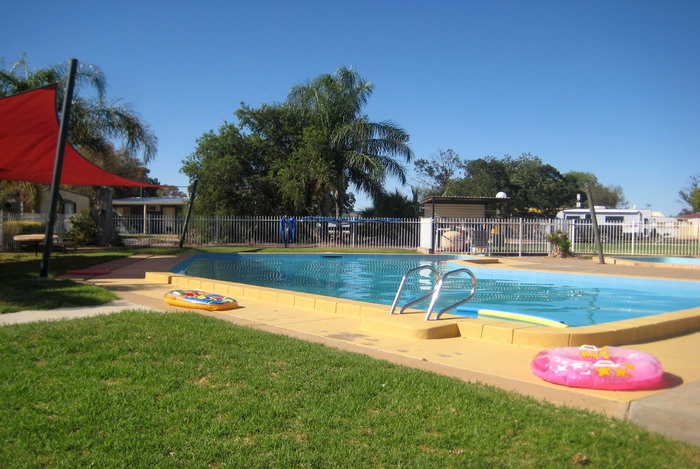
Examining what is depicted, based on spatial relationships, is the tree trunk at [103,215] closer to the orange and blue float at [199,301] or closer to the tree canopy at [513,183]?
the orange and blue float at [199,301]

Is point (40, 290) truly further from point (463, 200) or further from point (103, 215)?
point (463, 200)

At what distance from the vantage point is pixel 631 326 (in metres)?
6.27

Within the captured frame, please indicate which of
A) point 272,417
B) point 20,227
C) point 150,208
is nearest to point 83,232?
point 20,227

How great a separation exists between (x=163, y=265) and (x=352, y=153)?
1516cm

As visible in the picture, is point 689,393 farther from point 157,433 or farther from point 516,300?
point 516,300

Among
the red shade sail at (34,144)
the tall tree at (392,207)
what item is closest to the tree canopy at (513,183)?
the tall tree at (392,207)

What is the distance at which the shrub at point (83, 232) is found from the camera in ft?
71.1

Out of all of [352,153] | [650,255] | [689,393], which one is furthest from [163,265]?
[650,255]

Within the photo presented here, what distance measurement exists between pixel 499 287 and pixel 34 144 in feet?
40.0

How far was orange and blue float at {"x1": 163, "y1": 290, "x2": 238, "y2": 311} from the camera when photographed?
8.16 m

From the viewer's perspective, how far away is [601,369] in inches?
171

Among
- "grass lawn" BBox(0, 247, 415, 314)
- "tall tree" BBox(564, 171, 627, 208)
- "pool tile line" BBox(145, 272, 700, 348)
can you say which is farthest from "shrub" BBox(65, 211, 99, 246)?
"tall tree" BBox(564, 171, 627, 208)

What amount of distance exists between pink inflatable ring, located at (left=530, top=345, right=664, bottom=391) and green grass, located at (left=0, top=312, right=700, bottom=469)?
0.72 m

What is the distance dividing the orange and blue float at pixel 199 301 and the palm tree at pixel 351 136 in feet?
65.1
